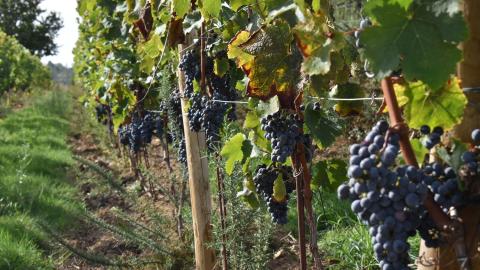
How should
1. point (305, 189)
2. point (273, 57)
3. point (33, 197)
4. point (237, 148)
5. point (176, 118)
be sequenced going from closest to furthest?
point (273, 57) → point (305, 189) → point (237, 148) → point (176, 118) → point (33, 197)

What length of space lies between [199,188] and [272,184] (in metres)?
1.11

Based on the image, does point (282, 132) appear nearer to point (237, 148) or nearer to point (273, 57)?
point (273, 57)

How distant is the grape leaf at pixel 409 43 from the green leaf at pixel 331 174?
36.5 inches

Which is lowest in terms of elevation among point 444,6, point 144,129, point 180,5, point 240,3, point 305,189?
point 305,189

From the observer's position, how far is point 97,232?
5.05 meters

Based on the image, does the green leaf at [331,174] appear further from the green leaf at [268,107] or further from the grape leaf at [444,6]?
the grape leaf at [444,6]

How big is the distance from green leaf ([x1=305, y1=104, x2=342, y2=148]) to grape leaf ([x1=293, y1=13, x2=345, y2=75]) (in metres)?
0.40

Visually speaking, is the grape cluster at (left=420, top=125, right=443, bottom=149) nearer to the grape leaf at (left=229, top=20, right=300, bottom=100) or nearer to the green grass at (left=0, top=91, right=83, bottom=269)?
the grape leaf at (left=229, top=20, right=300, bottom=100)

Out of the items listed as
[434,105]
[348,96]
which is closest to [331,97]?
[348,96]

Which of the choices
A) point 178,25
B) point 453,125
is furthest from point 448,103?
point 178,25

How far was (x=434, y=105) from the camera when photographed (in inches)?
47.7

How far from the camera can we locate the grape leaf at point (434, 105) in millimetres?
1157

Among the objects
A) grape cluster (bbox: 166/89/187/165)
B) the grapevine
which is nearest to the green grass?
grape cluster (bbox: 166/89/187/165)

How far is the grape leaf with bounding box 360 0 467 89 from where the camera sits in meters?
1.09
